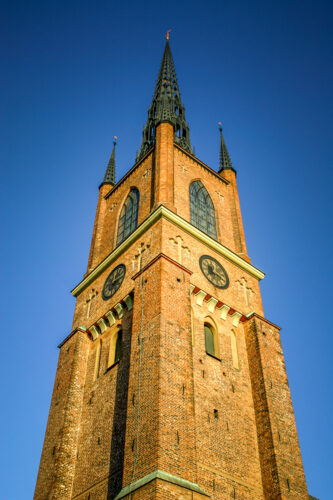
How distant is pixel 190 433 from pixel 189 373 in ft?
6.77

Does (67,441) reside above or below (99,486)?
above

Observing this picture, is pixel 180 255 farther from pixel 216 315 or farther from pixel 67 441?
pixel 67 441

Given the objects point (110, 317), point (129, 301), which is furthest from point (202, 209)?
point (110, 317)

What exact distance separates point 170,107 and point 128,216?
34.2 feet

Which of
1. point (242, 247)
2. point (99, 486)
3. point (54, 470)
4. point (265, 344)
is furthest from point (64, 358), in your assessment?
point (242, 247)

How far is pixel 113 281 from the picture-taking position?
23188mm

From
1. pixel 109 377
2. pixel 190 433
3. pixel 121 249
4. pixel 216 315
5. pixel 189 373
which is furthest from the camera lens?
pixel 121 249

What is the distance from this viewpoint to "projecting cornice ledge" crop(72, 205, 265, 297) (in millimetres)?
22188

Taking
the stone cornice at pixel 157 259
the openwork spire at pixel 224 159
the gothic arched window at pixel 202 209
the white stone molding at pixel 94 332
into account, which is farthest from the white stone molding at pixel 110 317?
the openwork spire at pixel 224 159

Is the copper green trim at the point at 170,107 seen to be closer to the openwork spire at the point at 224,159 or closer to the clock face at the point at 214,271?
the openwork spire at the point at 224,159

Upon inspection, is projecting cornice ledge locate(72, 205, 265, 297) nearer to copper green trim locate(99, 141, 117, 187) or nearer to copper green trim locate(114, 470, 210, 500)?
copper green trim locate(99, 141, 117, 187)

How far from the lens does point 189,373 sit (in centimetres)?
1652

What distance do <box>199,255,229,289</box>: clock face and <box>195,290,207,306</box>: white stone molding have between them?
3.81 ft

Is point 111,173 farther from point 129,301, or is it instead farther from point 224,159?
point 129,301
